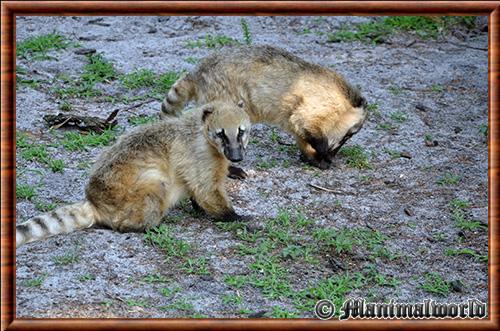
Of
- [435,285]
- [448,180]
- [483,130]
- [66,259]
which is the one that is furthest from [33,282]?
[483,130]

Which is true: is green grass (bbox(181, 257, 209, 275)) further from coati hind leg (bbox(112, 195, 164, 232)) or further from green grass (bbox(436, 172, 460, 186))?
green grass (bbox(436, 172, 460, 186))

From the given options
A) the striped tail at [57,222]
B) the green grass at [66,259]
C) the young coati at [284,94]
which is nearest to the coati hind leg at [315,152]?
the young coati at [284,94]

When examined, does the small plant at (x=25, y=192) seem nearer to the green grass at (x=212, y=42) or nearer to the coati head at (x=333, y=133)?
the coati head at (x=333, y=133)

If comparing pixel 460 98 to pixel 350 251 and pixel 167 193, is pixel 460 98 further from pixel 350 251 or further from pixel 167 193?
pixel 167 193

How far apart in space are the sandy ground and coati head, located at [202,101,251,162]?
0.62m

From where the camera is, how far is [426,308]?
17.2 ft

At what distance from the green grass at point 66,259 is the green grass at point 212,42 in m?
4.86

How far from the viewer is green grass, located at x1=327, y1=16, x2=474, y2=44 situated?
10812 mm

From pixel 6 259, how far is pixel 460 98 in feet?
20.9

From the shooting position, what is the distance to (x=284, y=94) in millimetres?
8164

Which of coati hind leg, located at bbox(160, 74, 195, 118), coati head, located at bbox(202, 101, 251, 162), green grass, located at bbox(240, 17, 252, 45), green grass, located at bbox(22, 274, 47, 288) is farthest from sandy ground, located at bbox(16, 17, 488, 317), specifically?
coati head, located at bbox(202, 101, 251, 162)

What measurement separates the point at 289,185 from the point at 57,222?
2.32 m

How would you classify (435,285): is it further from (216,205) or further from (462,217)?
(216,205)

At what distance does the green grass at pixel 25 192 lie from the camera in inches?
257
